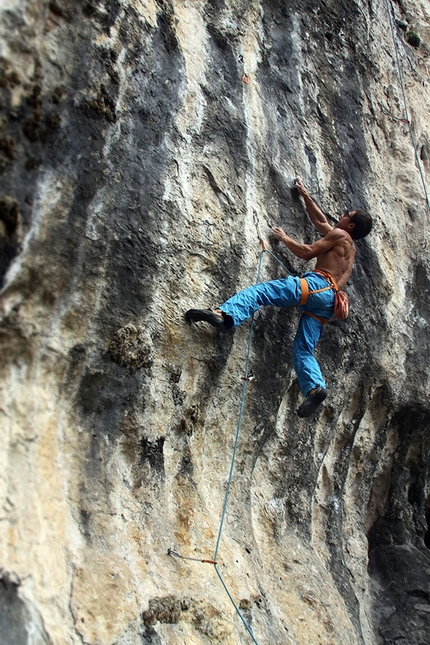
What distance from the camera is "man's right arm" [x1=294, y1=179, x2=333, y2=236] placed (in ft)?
18.7

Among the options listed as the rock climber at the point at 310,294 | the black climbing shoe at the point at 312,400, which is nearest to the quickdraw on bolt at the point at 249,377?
the rock climber at the point at 310,294

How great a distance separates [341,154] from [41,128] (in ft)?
12.0

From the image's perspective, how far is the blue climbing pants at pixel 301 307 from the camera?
15.5 ft

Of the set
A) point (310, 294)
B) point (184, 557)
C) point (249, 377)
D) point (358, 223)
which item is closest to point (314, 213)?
point (358, 223)

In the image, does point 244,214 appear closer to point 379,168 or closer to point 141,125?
point 141,125

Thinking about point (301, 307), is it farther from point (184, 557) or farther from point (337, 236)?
point (184, 557)

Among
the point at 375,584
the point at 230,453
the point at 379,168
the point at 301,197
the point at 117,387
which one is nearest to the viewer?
the point at 117,387

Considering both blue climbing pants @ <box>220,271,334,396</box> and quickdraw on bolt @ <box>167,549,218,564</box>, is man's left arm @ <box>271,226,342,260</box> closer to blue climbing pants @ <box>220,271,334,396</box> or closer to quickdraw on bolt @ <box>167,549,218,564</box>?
blue climbing pants @ <box>220,271,334,396</box>

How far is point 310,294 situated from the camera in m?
5.19

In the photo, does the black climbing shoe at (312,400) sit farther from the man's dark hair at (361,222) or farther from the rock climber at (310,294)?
the man's dark hair at (361,222)

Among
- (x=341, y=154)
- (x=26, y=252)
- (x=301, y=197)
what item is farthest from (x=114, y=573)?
(x=341, y=154)

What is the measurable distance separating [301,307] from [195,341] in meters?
1.14

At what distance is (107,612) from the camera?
12.3 feet

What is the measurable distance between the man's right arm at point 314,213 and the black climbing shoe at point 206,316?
1.73 m
